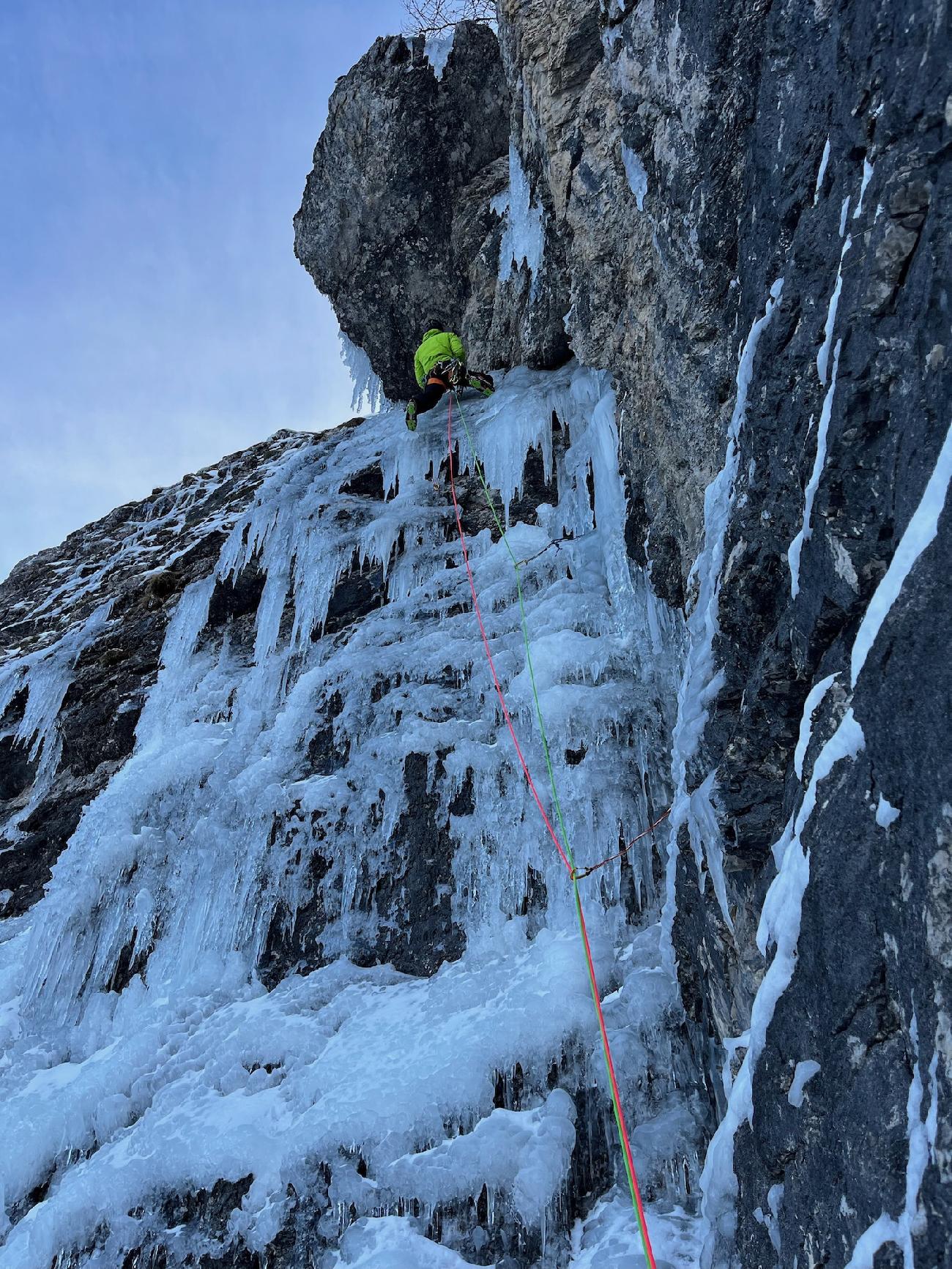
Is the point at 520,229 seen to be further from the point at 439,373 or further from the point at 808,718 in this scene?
the point at 808,718

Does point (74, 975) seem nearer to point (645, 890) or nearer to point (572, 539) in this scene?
point (645, 890)

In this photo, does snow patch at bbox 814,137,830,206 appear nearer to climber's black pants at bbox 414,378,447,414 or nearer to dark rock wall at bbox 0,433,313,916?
climber's black pants at bbox 414,378,447,414

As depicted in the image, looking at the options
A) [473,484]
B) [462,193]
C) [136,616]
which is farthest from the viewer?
[462,193]

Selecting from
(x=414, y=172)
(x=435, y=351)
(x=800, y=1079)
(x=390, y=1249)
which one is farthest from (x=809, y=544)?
(x=414, y=172)

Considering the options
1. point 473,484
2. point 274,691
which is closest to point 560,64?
point 473,484

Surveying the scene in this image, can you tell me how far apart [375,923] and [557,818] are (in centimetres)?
119

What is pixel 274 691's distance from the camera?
648 centimetres

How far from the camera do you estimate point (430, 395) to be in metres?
8.01

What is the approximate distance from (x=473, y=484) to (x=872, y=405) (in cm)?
534

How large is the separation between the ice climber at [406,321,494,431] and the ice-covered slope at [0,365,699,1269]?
48cm

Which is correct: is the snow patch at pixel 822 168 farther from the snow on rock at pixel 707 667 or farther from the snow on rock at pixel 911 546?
the snow on rock at pixel 911 546

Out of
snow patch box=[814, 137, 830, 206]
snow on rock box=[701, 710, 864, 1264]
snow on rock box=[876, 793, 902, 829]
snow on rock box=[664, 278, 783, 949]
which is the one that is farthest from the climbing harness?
snow patch box=[814, 137, 830, 206]

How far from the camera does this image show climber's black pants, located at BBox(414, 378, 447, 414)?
26.1 feet

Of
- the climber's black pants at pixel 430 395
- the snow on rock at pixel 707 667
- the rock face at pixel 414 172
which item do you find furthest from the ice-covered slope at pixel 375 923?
the rock face at pixel 414 172
